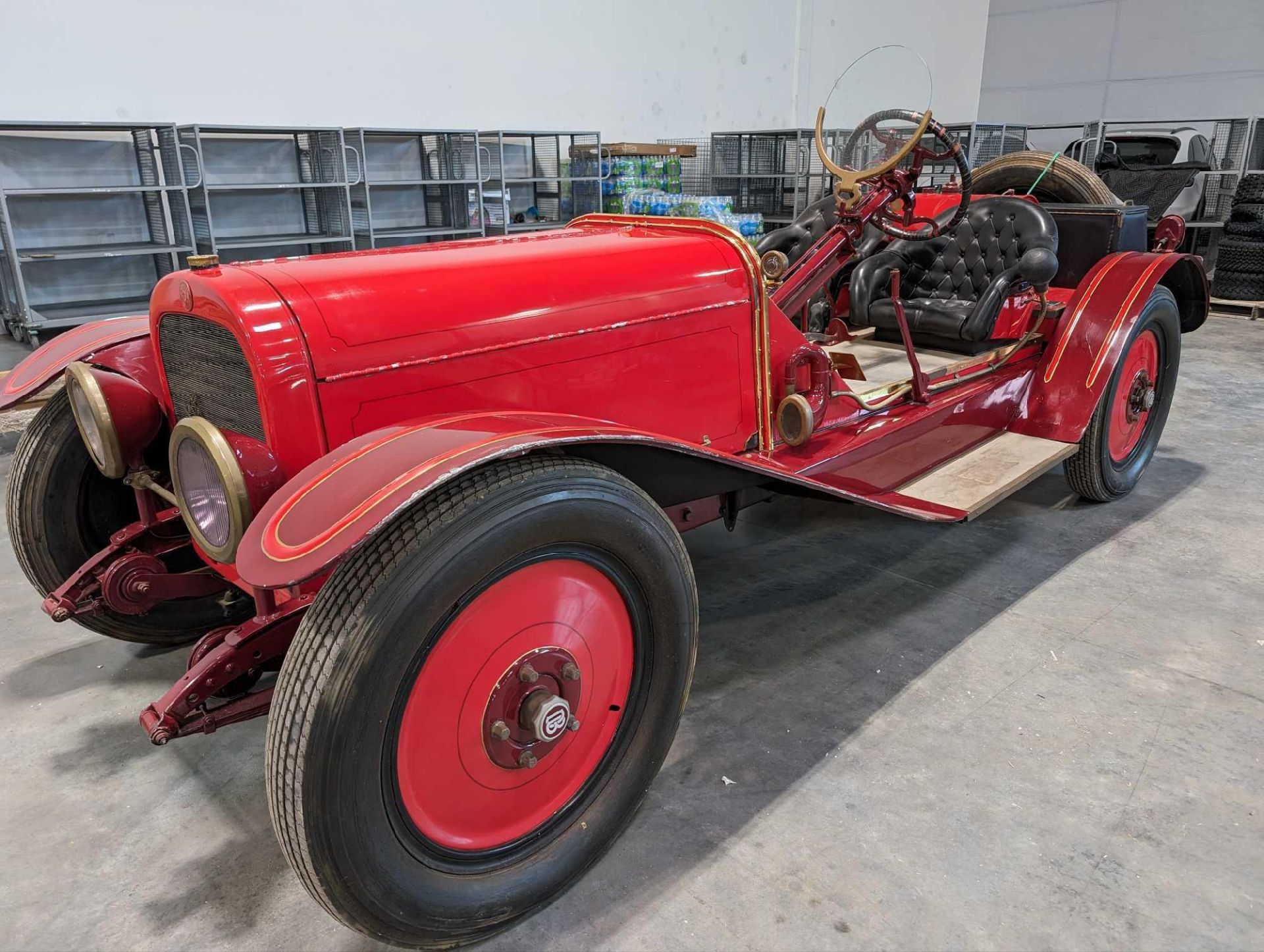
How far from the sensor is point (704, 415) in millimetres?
2439

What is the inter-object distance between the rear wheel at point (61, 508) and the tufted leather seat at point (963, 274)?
9.67 feet

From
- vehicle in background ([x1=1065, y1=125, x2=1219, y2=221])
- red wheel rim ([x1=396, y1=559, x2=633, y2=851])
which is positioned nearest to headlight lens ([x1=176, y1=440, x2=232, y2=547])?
red wheel rim ([x1=396, y1=559, x2=633, y2=851])

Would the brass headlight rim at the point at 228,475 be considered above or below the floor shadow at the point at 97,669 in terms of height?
above

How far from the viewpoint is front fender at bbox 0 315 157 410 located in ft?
7.66

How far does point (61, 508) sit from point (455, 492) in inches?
63.3

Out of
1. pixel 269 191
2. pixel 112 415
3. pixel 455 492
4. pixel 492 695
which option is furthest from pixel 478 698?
pixel 269 191

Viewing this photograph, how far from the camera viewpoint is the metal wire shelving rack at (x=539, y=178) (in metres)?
8.29

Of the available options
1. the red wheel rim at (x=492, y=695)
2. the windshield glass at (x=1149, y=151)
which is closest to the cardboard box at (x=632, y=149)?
the windshield glass at (x=1149, y=151)

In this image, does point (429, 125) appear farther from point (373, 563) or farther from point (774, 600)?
point (373, 563)

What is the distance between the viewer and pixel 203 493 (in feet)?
6.01

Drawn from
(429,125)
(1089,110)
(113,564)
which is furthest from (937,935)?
(1089,110)

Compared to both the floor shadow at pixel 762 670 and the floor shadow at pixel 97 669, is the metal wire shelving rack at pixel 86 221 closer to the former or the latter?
the floor shadow at pixel 97 669

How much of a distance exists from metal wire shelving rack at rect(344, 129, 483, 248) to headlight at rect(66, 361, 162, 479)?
18.1 ft

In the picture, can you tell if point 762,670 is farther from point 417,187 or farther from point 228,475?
point 417,187
